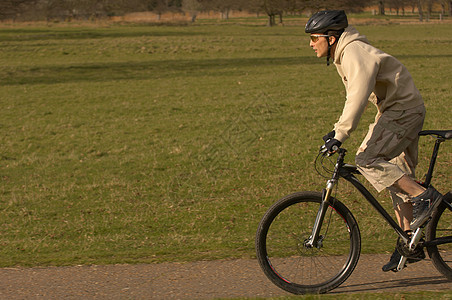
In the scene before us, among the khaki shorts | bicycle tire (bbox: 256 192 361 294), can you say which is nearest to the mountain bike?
bicycle tire (bbox: 256 192 361 294)

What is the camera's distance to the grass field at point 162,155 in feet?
22.9

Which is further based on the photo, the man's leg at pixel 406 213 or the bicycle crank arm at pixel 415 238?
the man's leg at pixel 406 213

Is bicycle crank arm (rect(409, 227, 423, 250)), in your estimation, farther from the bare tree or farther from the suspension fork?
the bare tree

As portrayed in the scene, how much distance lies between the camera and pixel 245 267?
4965 mm

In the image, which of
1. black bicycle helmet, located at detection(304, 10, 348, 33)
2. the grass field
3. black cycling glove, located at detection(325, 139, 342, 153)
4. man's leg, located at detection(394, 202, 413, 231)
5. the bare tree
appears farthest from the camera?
the bare tree

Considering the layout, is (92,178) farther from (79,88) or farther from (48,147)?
(79,88)

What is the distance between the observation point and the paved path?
14.6 ft

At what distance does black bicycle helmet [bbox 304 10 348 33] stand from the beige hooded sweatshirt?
7 centimetres

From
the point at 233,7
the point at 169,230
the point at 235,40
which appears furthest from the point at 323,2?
the point at 235,40

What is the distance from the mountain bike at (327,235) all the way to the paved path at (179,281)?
0.14 meters

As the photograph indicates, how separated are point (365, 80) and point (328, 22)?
1.71ft

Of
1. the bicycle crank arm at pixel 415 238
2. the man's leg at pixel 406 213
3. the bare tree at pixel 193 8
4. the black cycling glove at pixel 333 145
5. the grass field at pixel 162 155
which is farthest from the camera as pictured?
the bare tree at pixel 193 8

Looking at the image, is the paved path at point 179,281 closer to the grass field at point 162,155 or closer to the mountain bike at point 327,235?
the mountain bike at point 327,235

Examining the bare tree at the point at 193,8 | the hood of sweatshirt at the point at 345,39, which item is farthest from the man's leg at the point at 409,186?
the bare tree at the point at 193,8
